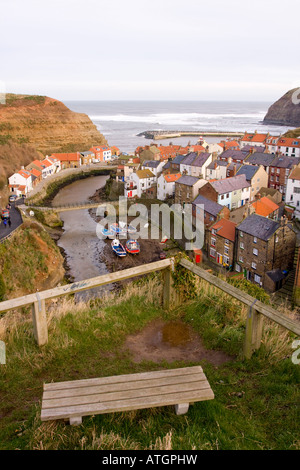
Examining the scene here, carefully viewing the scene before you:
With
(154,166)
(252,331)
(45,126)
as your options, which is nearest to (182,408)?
(252,331)

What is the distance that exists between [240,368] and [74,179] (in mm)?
59603

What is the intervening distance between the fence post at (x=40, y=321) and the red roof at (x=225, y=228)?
23.7 meters

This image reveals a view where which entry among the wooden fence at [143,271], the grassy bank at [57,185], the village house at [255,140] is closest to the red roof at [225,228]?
the wooden fence at [143,271]

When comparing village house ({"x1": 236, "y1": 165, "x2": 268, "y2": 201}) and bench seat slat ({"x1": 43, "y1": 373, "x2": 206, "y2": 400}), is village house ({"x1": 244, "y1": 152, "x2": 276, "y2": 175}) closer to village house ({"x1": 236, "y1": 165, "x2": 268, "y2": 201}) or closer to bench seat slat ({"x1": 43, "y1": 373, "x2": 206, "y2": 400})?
village house ({"x1": 236, "y1": 165, "x2": 268, "y2": 201})

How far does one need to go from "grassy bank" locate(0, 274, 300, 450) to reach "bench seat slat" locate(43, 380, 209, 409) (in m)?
0.20

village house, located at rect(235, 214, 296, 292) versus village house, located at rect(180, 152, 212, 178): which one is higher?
village house, located at rect(180, 152, 212, 178)

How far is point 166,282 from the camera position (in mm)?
Result: 6500

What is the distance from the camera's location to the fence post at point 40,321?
5.00 m

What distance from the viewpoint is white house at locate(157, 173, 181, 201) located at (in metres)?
43.8

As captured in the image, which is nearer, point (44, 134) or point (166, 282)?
point (166, 282)

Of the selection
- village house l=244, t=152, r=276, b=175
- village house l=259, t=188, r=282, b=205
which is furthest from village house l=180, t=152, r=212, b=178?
village house l=259, t=188, r=282, b=205

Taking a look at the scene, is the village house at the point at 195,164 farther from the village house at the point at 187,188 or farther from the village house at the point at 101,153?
the village house at the point at 101,153

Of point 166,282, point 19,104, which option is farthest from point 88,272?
point 19,104
